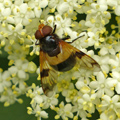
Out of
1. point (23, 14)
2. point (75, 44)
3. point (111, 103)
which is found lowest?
point (111, 103)


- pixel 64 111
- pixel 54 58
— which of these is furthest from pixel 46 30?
pixel 64 111

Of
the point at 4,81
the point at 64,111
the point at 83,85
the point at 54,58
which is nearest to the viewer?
the point at 54,58

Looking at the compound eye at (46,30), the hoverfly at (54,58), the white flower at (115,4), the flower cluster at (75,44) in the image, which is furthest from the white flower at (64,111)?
the white flower at (115,4)

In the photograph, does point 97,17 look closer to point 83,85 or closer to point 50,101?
point 83,85

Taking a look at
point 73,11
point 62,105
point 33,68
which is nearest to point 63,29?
point 73,11

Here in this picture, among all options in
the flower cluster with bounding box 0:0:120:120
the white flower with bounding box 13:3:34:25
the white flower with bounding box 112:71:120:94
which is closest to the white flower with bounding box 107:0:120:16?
the flower cluster with bounding box 0:0:120:120

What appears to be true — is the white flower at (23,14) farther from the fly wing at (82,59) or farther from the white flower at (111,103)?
the white flower at (111,103)

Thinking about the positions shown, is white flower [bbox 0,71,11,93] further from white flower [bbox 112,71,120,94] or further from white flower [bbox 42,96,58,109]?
white flower [bbox 112,71,120,94]
